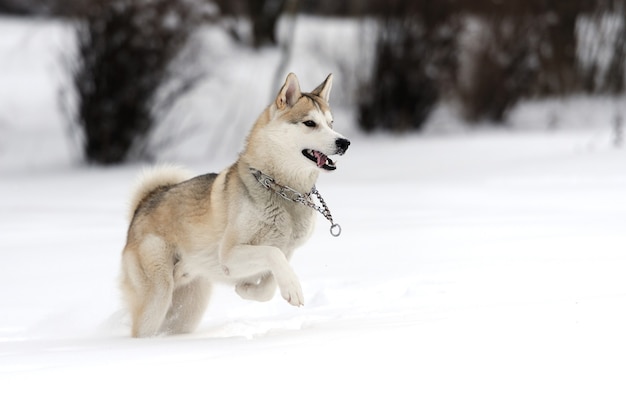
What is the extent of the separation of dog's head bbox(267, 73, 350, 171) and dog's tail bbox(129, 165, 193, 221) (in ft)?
2.82

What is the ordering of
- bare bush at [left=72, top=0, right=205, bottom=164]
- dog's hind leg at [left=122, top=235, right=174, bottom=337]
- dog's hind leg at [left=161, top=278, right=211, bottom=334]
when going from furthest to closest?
bare bush at [left=72, top=0, right=205, bottom=164], dog's hind leg at [left=161, top=278, right=211, bottom=334], dog's hind leg at [left=122, top=235, right=174, bottom=337]

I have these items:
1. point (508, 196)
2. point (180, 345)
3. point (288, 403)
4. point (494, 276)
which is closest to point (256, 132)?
point (180, 345)

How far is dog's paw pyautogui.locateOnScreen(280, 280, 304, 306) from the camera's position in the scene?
4.12 m

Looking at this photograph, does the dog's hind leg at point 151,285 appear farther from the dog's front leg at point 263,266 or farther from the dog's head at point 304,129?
the dog's head at point 304,129

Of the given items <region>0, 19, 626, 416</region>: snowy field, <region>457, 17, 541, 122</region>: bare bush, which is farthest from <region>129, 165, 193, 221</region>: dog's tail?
<region>457, 17, 541, 122</region>: bare bush

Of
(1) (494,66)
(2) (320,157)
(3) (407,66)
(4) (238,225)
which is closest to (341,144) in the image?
(2) (320,157)

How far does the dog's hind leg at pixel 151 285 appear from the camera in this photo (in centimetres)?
471

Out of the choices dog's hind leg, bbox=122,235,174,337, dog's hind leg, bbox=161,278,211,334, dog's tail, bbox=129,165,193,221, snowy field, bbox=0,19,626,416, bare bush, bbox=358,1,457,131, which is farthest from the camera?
bare bush, bbox=358,1,457,131

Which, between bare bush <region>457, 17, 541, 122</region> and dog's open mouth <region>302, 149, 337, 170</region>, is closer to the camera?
dog's open mouth <region>302, 149, 337, 170</region>

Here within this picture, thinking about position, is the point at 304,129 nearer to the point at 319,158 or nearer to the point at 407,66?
the point at 319,158

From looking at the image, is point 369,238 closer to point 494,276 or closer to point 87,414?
point 494,276

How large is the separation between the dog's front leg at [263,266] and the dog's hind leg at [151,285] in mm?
435

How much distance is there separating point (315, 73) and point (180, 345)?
506 inches

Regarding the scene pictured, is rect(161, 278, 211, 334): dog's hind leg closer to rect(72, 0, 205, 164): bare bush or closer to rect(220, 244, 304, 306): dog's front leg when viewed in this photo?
rect(220, 244, 304, 306): dog's front leg
